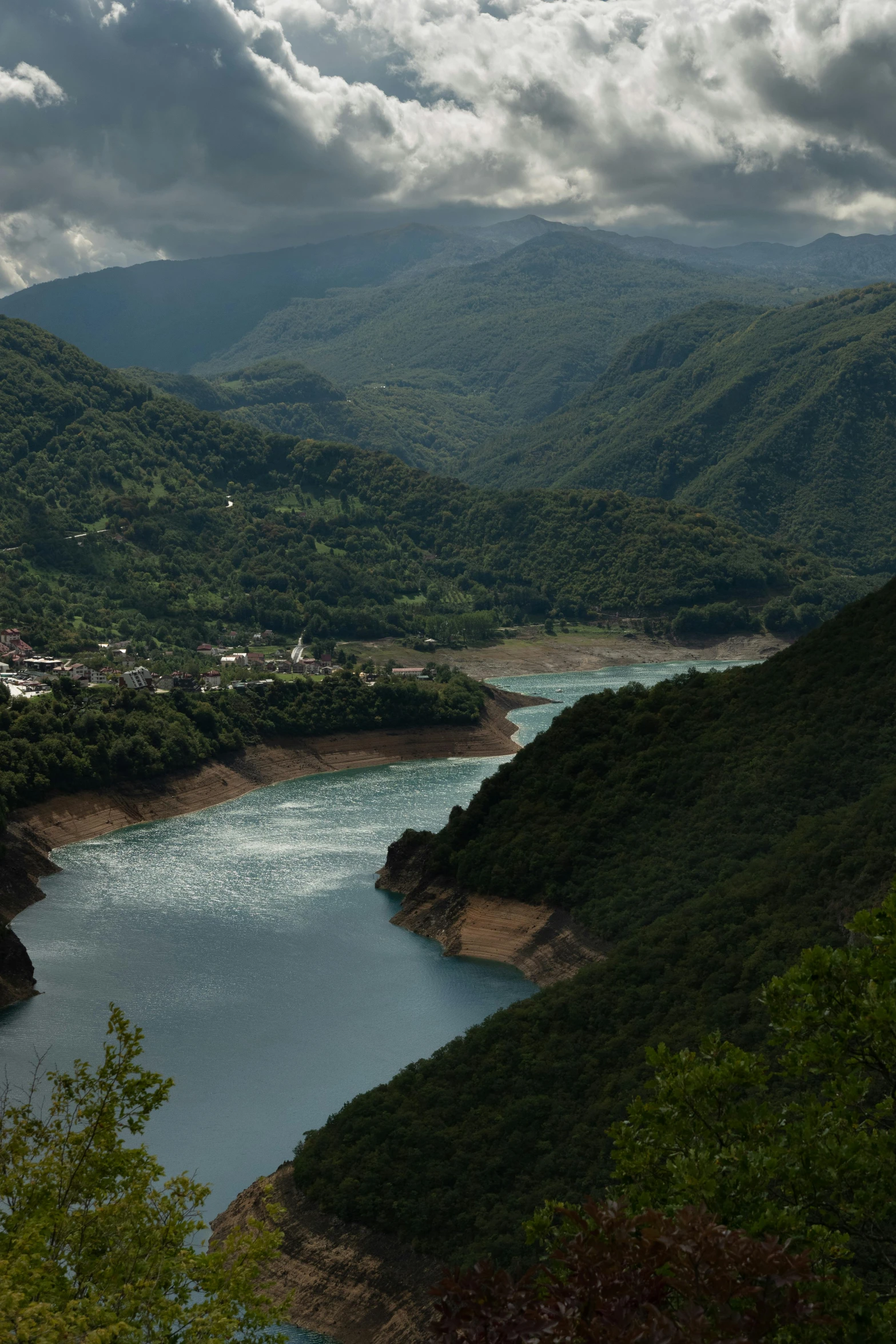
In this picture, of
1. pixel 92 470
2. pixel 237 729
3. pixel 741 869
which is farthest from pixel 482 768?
pixel 92 470

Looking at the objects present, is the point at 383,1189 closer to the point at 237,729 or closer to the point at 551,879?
the point at 551,879

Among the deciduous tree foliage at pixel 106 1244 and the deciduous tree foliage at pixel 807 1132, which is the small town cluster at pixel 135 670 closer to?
the deciduous tree foliage at pixel 106 1244

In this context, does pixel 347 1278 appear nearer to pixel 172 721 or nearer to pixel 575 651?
pixel 172 721

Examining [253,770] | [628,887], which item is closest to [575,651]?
[253,770]

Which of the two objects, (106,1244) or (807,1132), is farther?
(106,1244)

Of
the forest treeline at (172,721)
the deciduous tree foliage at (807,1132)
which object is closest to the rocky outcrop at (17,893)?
the forest treeline at (172,721)
